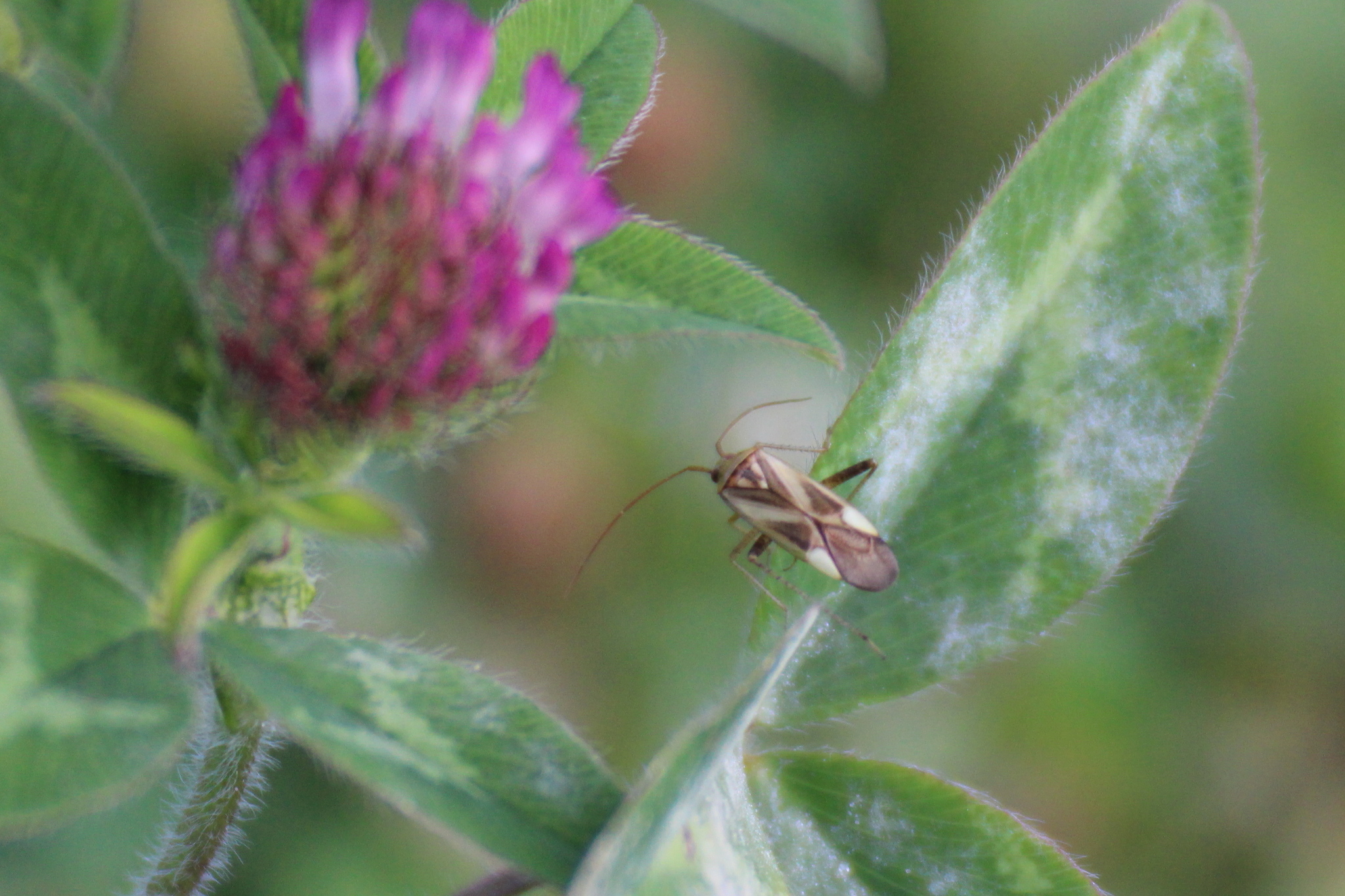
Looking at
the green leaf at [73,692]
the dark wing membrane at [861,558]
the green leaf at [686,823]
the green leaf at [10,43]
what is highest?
the dark wing membrane at [861,558]

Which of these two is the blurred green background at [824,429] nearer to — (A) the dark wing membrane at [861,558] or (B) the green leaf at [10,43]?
(A) the dark wing membrane at [861,558]

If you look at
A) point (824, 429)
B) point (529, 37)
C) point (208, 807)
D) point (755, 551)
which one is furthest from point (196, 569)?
point (824, 429)

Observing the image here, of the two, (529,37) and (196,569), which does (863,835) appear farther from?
(529,37)

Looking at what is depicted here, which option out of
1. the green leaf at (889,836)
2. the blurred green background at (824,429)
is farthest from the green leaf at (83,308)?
the blurred green background at (824,429)

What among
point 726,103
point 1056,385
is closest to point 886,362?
point 1056,385

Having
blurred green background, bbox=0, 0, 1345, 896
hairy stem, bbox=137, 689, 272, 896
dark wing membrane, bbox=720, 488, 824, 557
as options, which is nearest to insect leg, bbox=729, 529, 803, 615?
dark wing membrane, bbox=720, 488, 824, 557

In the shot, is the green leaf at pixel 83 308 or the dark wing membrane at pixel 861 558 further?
the dark wing membrane at pixel 861 558

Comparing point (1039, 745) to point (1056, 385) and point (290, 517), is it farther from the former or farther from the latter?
point (290, 517)

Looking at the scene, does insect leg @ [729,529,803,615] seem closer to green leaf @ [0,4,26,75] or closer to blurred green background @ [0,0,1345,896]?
blurred green background @ [0,0,1345,896]
